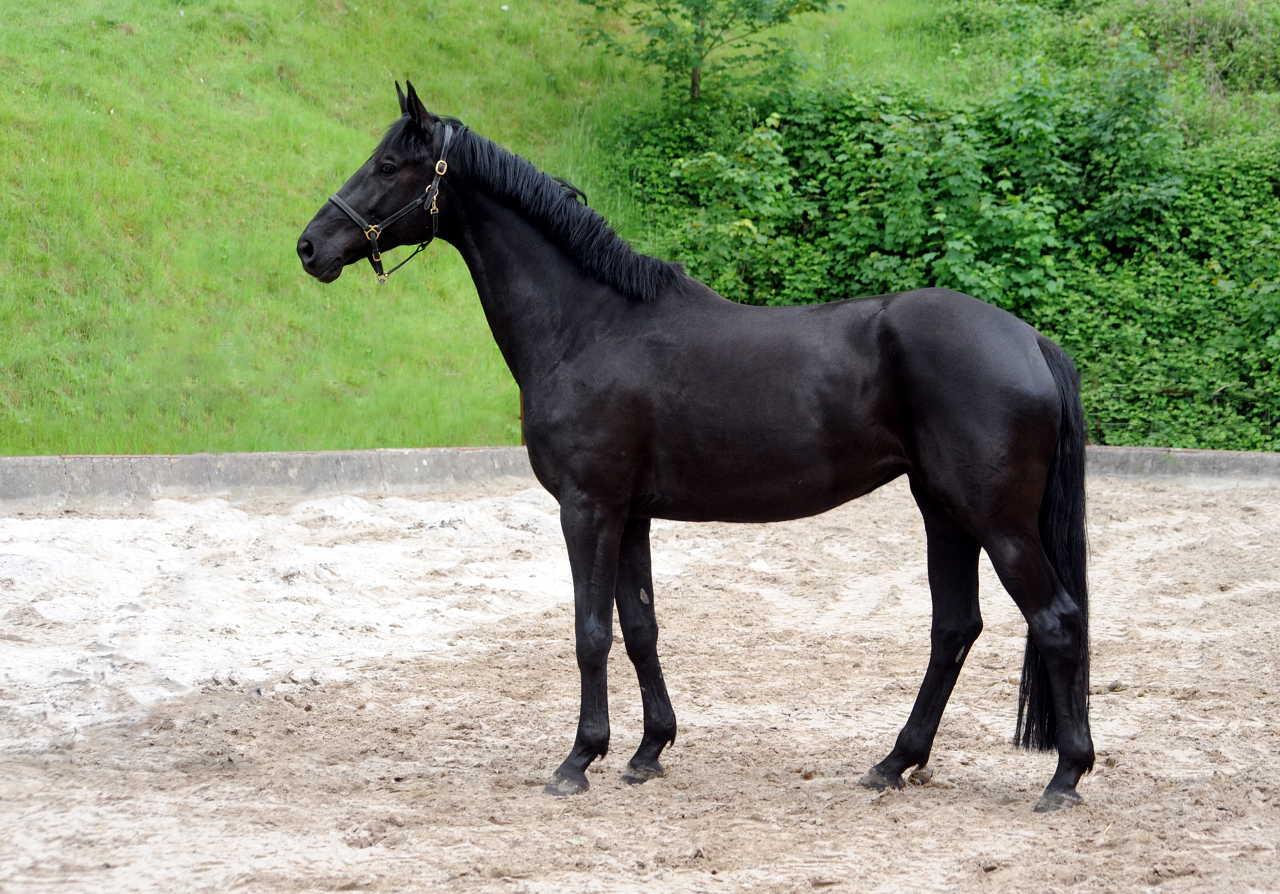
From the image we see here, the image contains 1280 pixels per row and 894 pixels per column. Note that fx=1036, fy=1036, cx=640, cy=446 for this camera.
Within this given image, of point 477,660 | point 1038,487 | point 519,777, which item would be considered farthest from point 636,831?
point 477,660

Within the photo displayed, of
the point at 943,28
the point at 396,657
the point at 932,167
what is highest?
the point at 943,28

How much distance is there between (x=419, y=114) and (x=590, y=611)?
1891mm

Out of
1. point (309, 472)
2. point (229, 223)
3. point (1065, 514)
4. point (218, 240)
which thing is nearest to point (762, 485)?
point (1065, 514)

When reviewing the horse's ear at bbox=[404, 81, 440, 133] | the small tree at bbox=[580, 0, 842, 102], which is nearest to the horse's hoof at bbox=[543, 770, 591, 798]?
the horse's ear at bbox=[404, 81, 440, 133]

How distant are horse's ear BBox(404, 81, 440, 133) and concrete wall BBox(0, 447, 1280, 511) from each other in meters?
5.13

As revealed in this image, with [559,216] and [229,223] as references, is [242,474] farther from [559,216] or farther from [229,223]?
[559,216]

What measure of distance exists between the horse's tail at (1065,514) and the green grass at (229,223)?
7.75 metres

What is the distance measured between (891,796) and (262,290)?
952 cm

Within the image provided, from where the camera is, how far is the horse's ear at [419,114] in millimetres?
3689

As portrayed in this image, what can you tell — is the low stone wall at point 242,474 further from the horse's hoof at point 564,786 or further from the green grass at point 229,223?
the horse's hoof at point 564,786

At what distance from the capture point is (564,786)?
3.62 m

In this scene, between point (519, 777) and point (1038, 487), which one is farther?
point (519, 777)

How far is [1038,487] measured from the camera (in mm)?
3367

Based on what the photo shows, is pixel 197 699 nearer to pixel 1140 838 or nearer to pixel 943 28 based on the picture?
pixel 1140 838
